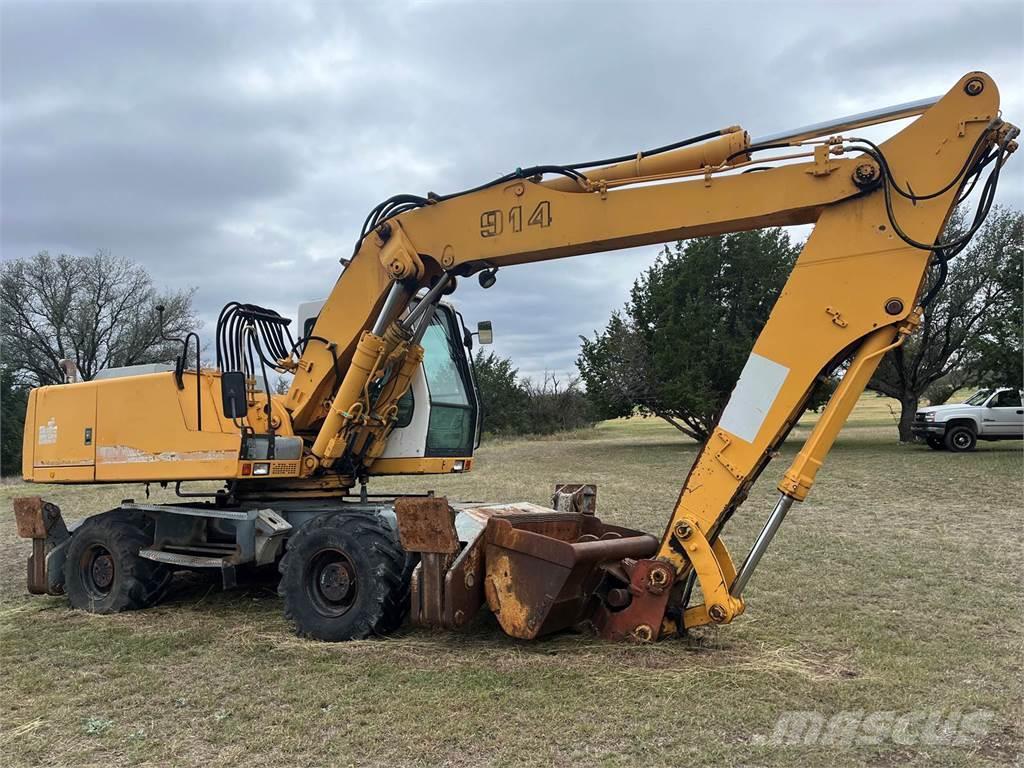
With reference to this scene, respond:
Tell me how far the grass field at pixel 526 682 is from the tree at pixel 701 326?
53.3ft

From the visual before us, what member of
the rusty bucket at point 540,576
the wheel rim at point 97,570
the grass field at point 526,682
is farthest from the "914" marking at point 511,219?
the wheel rim at point 97,570

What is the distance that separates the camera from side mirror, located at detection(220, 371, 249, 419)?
21.2 ft

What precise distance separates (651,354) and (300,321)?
20.5 metres

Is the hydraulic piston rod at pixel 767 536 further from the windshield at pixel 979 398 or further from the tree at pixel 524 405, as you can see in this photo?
the tree at pixel 524 405

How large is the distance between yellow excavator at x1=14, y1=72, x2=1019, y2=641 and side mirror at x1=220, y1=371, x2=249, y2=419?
0.02 meters

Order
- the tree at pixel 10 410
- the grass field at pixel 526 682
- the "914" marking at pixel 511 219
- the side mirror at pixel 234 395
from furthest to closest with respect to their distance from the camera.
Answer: the tree at pixel 10 410, the side mirror at pixel 234 395, the "914" marking at pixel 511 219, the grass field at pixel 526 682

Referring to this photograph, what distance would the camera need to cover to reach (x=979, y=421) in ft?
69.9

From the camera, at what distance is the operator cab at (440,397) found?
740 centimetres

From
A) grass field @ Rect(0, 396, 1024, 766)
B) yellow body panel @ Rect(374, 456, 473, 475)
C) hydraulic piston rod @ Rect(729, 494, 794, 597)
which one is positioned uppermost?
yellow body panel @ Rect(374, 456, 473, 475)

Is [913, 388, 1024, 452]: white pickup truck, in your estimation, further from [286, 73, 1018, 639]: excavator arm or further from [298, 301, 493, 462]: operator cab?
[286, 73, 1018, 639]: excavator arm

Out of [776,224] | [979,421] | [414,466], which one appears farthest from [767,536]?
[979,421]

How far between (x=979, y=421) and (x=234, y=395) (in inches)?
820

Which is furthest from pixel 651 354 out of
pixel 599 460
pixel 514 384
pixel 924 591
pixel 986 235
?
pixel 924 591

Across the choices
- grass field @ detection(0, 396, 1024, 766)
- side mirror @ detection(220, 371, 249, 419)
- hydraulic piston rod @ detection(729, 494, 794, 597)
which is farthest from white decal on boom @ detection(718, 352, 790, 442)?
side mirror @ detection(220, 371, 249, 419)
